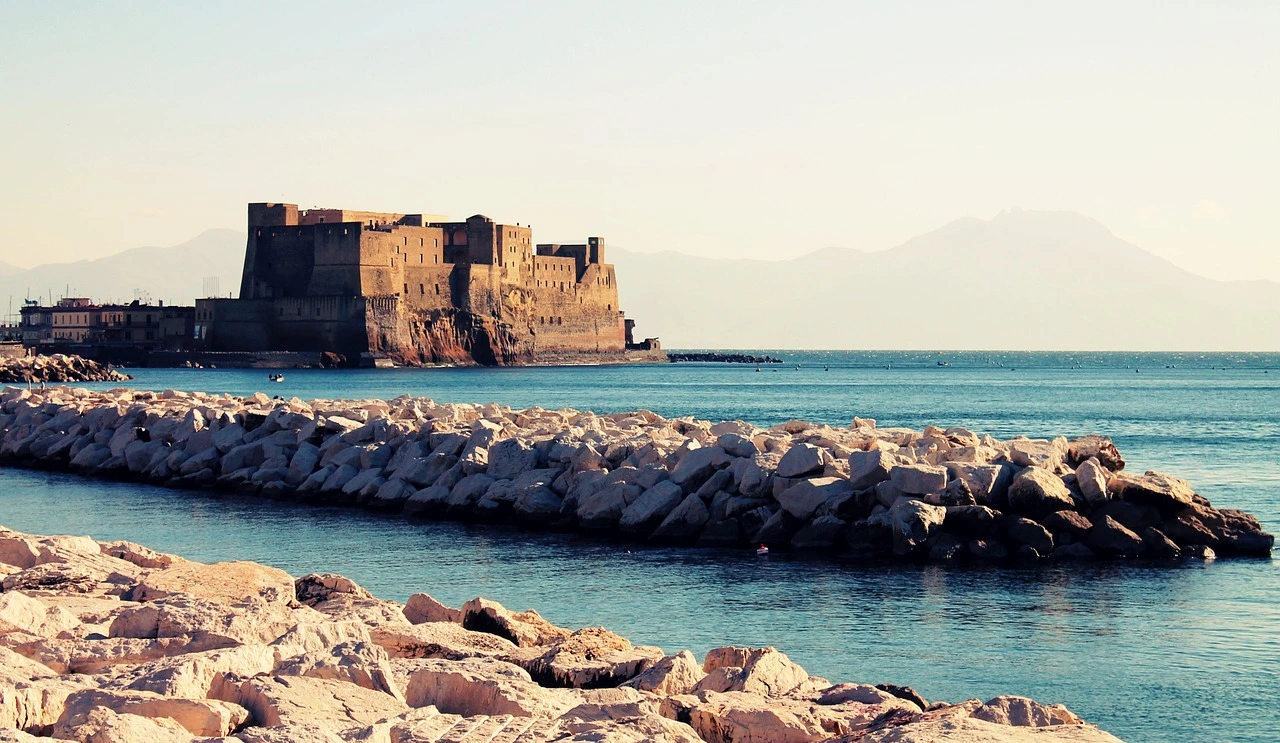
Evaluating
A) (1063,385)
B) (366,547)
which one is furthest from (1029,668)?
(1063,385)

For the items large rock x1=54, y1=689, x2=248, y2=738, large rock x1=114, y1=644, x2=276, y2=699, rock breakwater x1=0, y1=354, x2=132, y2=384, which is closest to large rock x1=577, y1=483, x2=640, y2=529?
large rock x1=114, y1=644, x2=276, y2=699

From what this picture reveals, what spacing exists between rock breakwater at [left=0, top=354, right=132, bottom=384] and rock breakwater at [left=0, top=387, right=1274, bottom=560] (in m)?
32.5

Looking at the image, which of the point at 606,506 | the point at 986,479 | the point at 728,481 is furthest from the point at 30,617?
the point at 986,479

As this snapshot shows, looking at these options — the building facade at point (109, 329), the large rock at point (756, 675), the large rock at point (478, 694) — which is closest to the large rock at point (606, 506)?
the large rock at point (756, 675)

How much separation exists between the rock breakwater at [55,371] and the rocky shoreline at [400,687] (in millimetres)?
44640

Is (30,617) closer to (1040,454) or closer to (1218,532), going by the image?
(1040,454)

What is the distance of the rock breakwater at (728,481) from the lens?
36.3 ft

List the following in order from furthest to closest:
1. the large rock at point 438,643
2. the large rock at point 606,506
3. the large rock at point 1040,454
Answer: the large rock at point 606,506
the large rock at point 1040,454
the large rock at point 438,643

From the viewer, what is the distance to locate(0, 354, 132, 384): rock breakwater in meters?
48.1

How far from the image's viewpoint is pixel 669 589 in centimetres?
980

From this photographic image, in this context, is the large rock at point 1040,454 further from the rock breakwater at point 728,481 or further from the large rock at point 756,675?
the large rock at point 756,675

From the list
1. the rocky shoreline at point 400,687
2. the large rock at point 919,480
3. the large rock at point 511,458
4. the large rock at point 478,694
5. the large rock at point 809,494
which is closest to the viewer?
the rocky shoreline at point 400,687

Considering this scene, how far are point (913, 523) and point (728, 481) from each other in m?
1.96

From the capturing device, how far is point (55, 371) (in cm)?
5028
